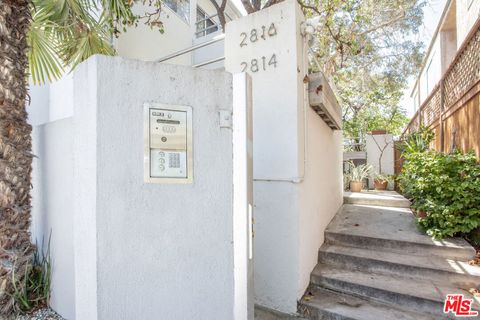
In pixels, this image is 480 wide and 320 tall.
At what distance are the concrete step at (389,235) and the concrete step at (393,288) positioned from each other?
565 millimetres

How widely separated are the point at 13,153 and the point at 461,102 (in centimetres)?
687

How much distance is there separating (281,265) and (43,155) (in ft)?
10.3

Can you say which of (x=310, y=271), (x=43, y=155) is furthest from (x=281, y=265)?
(x=43, y=155)

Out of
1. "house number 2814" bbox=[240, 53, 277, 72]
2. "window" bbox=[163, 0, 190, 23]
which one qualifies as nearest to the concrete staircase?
"house number 2814" bbox=[240, 53, 277, 72]

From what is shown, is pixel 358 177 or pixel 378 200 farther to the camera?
pixel 358 177

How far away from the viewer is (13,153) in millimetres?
2760

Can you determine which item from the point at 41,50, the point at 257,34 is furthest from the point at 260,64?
the point at 41,50

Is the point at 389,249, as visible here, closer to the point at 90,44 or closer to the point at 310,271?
the point at 310,271

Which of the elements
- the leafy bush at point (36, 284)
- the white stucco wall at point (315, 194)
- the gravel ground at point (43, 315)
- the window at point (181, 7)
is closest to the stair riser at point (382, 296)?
the white stucco wall at point (315, 194)

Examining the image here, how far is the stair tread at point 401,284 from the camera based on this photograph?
125 inches

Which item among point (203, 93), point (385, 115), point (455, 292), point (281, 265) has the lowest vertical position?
point (455, 292)

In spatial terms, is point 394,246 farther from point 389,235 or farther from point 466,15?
point 466,15

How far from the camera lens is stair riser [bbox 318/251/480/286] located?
338cm

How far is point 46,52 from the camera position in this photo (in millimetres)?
3893
